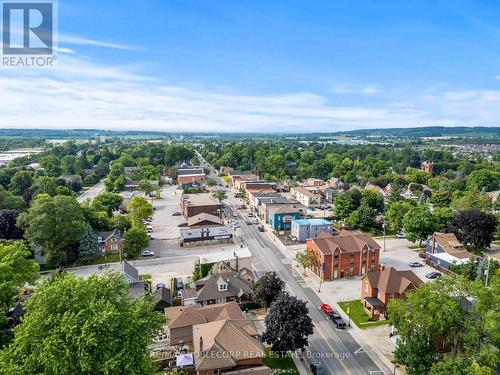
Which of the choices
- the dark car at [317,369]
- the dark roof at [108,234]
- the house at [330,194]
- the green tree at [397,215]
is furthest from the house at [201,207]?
the dark car at [317,369]

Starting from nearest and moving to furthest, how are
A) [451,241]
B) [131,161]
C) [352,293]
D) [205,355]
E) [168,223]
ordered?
[205,355]
[352,293]
[451,241]
[168,223]
[131,161]

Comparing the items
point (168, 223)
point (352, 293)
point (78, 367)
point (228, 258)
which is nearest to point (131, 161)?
point (168, 223)

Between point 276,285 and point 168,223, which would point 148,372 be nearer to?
point 276,285

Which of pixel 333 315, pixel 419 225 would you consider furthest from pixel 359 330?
pixel 419 225

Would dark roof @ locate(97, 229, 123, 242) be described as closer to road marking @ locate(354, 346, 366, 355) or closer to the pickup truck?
the pickup truck

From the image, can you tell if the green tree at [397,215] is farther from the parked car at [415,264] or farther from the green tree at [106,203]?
the green tree at [106,203]
